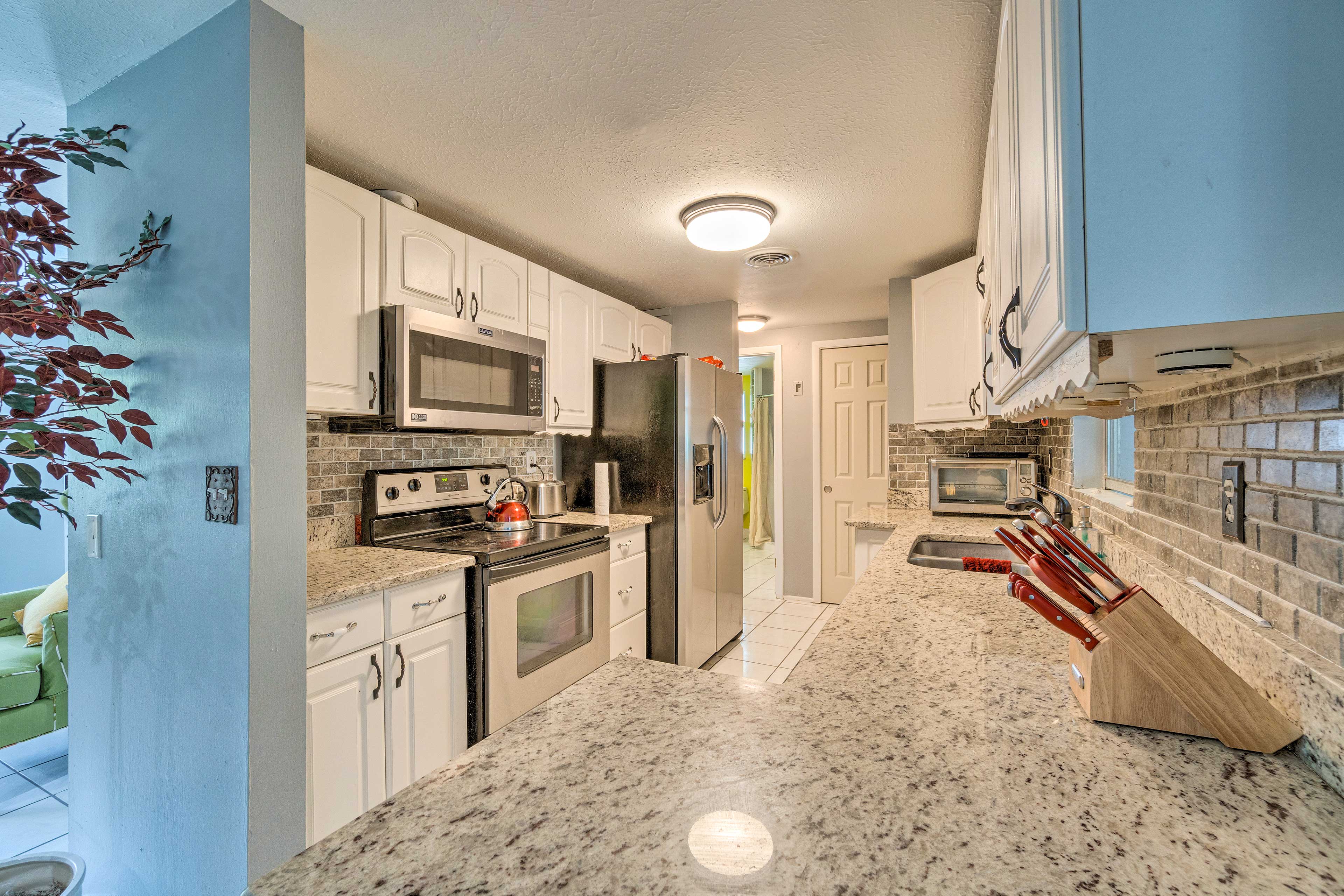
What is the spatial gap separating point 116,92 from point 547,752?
2076 mm

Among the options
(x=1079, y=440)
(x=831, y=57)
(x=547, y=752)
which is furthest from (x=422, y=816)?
(x=1079, y=440)

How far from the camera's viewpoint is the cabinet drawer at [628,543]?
290 cm

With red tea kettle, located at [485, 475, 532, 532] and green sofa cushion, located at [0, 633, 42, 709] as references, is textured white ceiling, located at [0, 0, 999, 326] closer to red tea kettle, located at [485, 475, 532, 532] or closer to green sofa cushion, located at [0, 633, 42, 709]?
red tea kettle, located at [485, 475, 532, 532]

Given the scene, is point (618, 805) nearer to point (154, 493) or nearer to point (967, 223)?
point (154, 493)

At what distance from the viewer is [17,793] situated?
6.93 ft

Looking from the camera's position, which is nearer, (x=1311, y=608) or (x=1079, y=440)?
(x=1311, y=608)

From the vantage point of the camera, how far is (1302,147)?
1.59 feet

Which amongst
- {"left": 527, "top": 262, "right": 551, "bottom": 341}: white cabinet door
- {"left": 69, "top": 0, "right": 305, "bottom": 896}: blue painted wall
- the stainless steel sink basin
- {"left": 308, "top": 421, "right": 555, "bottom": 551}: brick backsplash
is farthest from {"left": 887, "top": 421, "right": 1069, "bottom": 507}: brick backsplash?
{"left": 69, "top": 0, "right": 305, "bottom": 896}: blue painted wall

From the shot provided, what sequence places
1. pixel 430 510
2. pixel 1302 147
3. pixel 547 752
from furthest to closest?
pixel 430 510 < pixel 547 752 < pixel 1302 147

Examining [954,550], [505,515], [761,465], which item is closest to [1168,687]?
[954,550]

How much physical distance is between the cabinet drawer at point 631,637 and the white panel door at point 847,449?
2045 millimetres

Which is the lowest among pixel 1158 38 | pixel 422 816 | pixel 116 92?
pixel 422 816

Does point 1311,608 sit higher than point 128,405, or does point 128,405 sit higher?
point 128,405

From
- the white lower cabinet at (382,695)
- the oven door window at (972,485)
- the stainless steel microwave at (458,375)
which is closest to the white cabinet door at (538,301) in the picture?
the stainless steel microwave at (458,375)
